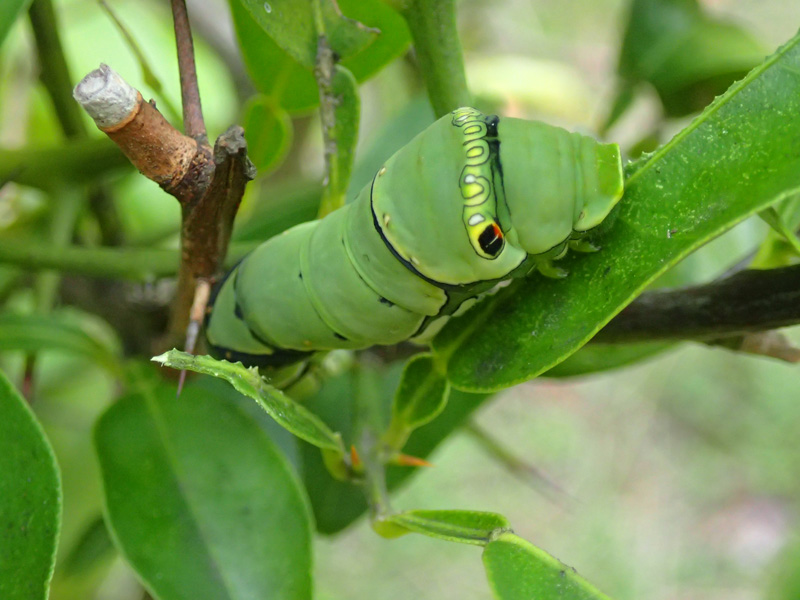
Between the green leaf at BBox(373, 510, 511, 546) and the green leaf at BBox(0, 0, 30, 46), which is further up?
the green leaf at BBox(0, 0, 30, 46)

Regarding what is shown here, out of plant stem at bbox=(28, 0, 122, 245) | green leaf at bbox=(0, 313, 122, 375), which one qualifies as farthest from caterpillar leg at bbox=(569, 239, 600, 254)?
plant stem at bbox=(28, 0, 122, 245)

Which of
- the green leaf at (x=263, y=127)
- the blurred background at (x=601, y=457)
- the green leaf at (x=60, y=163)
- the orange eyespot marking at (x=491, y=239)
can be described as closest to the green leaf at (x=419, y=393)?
the orange eyespot marking at (x=491, y=239)

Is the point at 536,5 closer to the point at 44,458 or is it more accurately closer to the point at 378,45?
the point at 378,45

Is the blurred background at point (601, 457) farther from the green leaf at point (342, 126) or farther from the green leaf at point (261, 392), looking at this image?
the green leaf at point (261, 392)

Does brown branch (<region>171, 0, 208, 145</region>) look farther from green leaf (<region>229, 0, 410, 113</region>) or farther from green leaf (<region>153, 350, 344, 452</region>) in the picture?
green leaf (<region>229, 0, 410, 113</region>)

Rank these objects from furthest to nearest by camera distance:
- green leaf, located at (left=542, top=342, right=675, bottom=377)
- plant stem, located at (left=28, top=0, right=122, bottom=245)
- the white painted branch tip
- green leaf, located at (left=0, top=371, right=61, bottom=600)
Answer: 1. plant stem, located at (left=28, top=0, right=122, bottom=245)
2. green leaf, located at (left=542, top=342, right=675, bottom=377)
3. green leaf, located at (left=0, top=371, right=61, bottom=600)
4. the white painted branch tip

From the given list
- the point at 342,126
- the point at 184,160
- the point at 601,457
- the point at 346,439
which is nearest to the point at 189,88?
the point at 184,160

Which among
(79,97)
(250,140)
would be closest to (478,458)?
(250,140)
